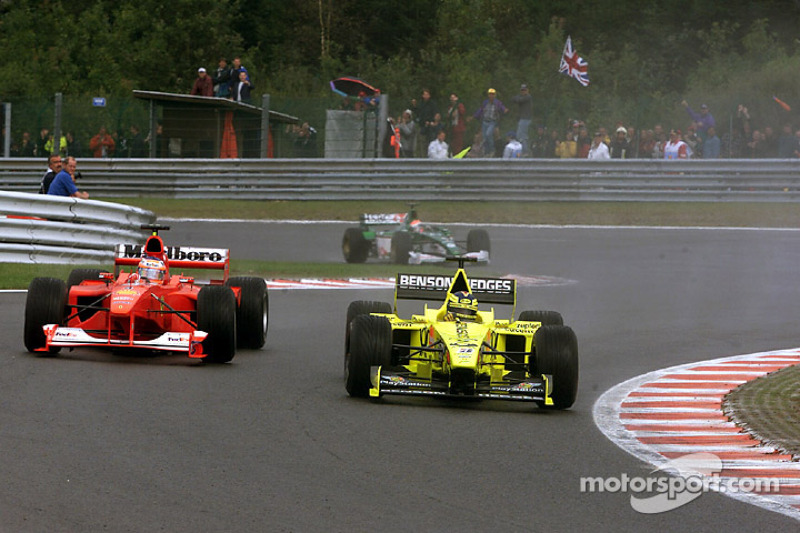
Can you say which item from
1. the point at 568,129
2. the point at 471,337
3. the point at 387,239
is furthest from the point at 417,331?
the point at 568,129

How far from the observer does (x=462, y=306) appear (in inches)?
382

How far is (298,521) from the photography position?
221 inches

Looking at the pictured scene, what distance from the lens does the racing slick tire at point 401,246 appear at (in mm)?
19816

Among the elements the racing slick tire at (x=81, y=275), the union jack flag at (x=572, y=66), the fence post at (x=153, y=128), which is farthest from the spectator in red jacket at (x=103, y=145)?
the racing slick tire at (x=81, y=275)

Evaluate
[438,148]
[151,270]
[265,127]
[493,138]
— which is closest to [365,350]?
[151,270]

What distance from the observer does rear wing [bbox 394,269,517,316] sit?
33.7ft

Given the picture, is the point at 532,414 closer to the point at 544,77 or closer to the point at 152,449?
the point at 152,449

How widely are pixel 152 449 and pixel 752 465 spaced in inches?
132

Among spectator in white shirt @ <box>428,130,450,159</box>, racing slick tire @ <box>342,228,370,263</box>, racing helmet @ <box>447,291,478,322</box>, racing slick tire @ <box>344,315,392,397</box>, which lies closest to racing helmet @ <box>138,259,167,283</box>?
racing slick tire @ <box>344,315,392,397</box>

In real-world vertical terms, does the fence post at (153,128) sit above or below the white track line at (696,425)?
above

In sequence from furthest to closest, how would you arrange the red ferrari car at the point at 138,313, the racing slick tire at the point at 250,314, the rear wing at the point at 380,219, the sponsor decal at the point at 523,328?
the rear wing at the point at 380,219 → the racing slick tire at the point at 250,314 → the red ferrari car at the point at 138,313 → the sponsor decal at the point at 523,328

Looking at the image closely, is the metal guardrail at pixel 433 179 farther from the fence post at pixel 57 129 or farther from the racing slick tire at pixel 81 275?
the racing slick tire at pixel 81 275

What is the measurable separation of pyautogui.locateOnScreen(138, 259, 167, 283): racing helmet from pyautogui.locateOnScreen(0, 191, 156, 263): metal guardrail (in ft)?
19.9

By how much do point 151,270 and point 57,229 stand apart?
653 cm
